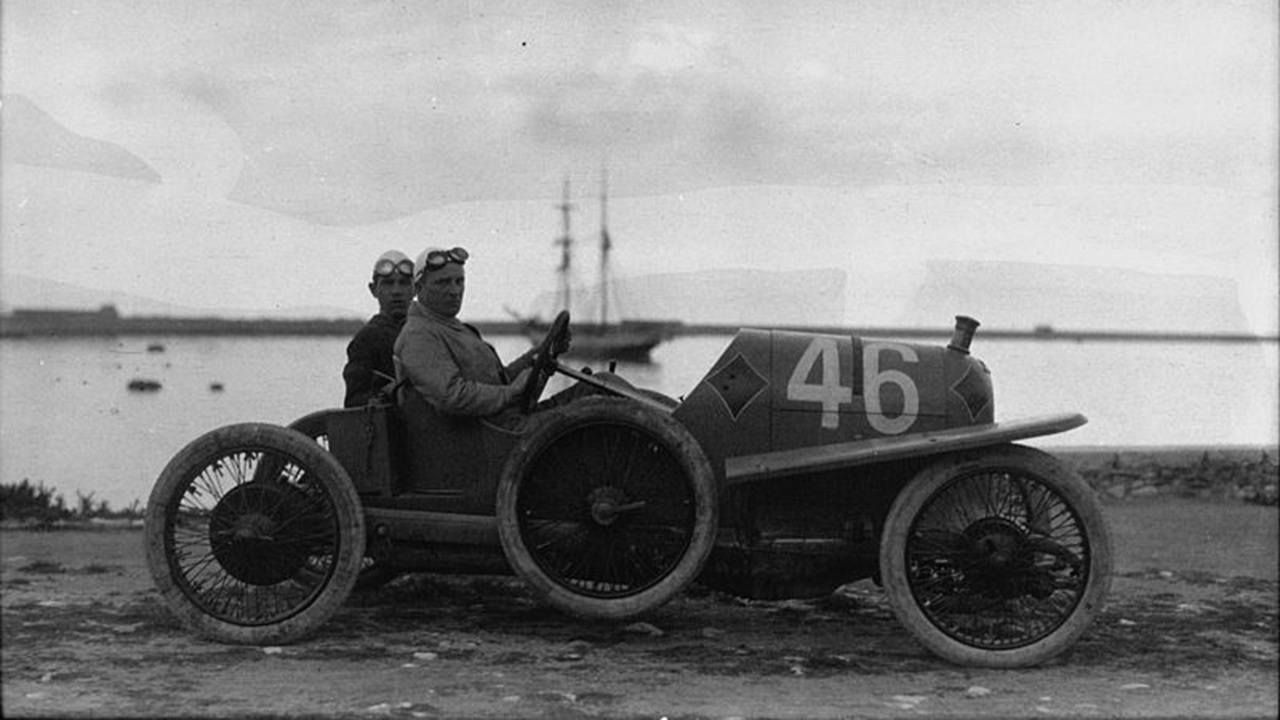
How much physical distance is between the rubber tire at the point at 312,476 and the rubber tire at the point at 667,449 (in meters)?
0.60

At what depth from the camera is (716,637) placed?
5332 millimetres

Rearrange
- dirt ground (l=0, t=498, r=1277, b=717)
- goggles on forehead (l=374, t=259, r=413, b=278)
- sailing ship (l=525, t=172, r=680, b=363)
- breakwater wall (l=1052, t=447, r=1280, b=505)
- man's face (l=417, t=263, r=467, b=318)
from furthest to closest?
sailing ship (l=525, t=172, r=680, b=363) → breakwater wall (l=1052, t=447, r=1280, b=505) → goggles on forehead (l=374, t=259, r=413, b=278) → man's face (l=417, t=263, r=467, b=318) → dirt ground (l=0, t=498, r=1277, b=717)

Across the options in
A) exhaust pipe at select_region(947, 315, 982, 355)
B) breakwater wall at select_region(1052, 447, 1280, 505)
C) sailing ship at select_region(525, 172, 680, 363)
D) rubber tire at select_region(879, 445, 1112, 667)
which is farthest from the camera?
sailing ship at select_region(525, 172, 680, 363)

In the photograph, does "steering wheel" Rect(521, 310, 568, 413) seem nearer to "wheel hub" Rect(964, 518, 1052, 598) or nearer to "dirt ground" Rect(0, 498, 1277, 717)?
"dirt ground" Rect(0, 498, 1277, 717)

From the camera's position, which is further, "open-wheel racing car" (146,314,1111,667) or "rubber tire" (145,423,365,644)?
"rubber tire" (145,423,365,644)

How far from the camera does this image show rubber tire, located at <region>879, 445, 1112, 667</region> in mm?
4781

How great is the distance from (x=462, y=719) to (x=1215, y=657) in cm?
293

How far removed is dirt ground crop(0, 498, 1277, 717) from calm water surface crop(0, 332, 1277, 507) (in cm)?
176

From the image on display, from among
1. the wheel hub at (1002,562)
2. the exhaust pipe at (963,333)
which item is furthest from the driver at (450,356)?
the wheel hub at (1002,562)

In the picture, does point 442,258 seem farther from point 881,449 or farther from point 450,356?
point 881,449

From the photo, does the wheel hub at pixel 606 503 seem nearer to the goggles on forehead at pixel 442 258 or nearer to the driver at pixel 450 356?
the driver at pixel 450 356

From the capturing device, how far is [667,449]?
4.98 m

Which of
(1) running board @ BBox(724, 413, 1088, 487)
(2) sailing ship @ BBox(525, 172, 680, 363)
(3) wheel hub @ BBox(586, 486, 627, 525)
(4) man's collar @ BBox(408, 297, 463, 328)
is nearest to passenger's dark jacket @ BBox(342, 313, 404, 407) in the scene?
(4) man's collar @ BBox(408, 297, 463, 328)

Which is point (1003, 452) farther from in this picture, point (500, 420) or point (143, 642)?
point (143, 642)
